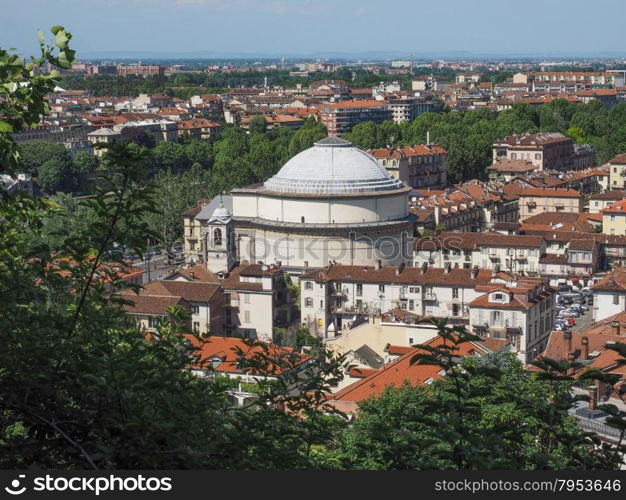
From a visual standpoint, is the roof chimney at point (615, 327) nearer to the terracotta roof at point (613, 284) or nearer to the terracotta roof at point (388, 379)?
the terracotta roof at point (388, 379)

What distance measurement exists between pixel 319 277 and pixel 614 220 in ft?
41.8

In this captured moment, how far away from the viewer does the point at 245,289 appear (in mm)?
23984

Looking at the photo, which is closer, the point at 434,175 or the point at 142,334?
the point at 142,334

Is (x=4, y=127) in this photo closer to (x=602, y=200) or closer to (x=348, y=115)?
(x=602, y=200)

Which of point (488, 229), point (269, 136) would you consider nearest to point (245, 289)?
point (488, 229)

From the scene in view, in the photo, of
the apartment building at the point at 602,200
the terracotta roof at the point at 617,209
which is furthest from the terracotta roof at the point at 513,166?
the terracotta roof at the point at 617,209

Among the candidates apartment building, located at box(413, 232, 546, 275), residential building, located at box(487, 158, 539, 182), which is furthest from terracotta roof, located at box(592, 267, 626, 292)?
residential building, located at box(487, 158, 539, 182)

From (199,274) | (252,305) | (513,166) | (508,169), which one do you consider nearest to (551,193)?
(508,169)

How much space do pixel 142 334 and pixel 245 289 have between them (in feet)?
60.1

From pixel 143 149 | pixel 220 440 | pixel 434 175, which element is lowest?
pixel 434 175

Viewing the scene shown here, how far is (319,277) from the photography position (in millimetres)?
24719

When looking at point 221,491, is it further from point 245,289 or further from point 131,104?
point 131,104

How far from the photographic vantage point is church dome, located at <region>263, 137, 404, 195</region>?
1150 inches

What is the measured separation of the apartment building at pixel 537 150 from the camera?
171 feet
